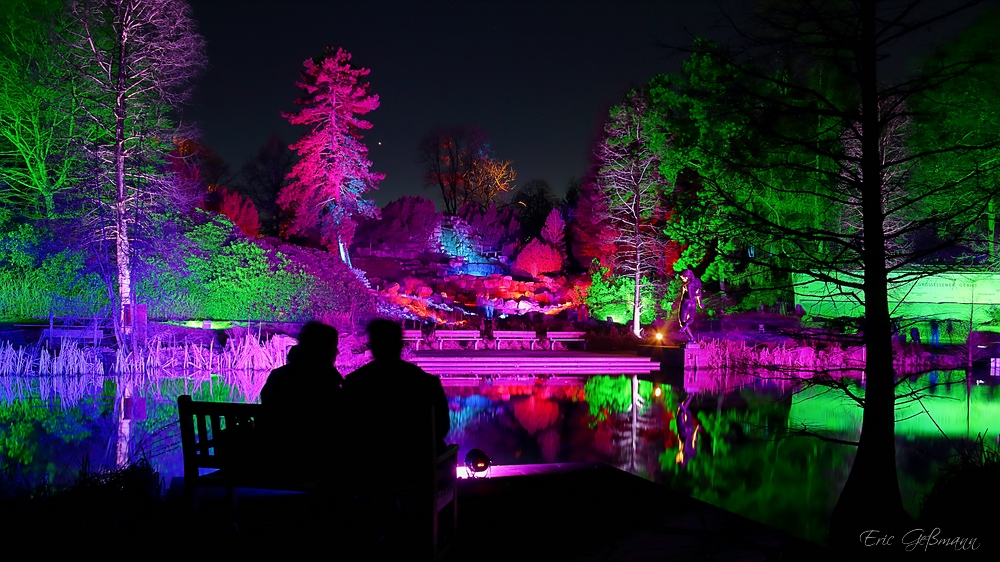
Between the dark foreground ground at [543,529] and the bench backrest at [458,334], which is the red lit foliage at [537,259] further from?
the dark foreground ground at [543,529]

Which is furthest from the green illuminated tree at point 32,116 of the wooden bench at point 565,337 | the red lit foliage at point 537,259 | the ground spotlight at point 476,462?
the red lit foliage at point 537,259

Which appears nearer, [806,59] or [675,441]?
[806,59]

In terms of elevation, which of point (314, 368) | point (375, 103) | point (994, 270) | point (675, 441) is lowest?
point (675, 441)

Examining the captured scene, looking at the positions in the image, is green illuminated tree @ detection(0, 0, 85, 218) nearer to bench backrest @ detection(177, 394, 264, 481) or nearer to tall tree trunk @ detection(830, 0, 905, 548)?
bench backrest @ detection(177, 394, 264, 481)

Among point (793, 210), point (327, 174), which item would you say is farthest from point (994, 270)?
point (327, 174)

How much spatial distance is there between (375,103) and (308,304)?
10719 mm

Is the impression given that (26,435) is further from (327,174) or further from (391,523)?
(327,174)

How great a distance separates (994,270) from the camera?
20484 millimetres

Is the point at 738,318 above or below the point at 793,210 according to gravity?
below

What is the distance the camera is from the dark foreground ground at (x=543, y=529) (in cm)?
358

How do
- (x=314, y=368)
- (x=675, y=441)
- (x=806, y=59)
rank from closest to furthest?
(x=314, y=368)
(x=806, y=59)
(x=675, y=441)

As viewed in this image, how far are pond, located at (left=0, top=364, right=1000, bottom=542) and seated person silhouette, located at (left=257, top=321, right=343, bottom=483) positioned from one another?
0.36 m

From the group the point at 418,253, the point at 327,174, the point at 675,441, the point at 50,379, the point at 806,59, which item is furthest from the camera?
the point at 418,253

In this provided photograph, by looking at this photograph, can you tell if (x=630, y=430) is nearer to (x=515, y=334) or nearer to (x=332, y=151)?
(x=515, y=334)
